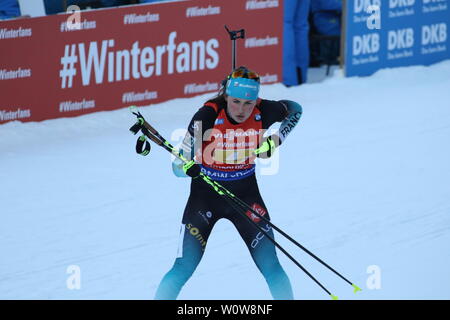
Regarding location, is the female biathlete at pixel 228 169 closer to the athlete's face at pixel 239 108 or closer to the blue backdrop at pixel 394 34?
the athlete's face at pixel 239 108

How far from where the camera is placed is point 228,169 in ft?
20.4

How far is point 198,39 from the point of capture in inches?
524

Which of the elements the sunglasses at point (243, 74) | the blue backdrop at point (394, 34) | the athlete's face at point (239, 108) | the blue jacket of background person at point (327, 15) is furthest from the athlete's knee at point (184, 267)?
the blue jacket of background person at point (327, 15)

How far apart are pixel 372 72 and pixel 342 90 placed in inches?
56.9

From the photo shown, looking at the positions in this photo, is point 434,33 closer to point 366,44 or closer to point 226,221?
point 366,44

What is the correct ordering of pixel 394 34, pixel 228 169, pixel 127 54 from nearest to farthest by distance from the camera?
pixel 228 169 → pixel 127 54 → pixel 394 34

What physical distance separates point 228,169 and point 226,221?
2683mm

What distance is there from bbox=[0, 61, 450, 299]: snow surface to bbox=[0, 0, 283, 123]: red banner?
0.97 ft

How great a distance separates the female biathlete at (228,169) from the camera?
6.04 metres

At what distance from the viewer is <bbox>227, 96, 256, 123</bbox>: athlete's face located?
602 cm

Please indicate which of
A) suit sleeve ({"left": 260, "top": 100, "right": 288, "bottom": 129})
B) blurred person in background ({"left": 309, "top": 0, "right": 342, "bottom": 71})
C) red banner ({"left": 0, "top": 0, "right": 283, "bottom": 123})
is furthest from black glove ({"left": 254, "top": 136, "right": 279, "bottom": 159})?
blurred person in background ({"left": 309, "top": 0, "right": 342, "bottom": 71})

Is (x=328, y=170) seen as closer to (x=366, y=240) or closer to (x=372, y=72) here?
(x=366, y=240)

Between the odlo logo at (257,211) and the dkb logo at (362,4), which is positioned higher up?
the dkb logo at (362,4)

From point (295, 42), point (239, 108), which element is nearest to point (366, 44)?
point (295, 42)
